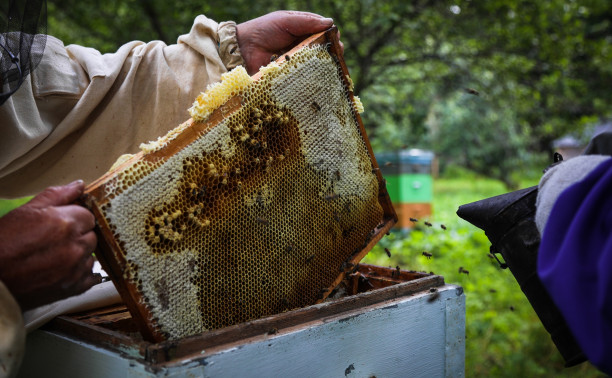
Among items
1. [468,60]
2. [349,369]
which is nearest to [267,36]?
[349,369]

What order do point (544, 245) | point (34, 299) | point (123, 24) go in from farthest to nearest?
point (123, 24)
point (34, 299)
point (544, 245)

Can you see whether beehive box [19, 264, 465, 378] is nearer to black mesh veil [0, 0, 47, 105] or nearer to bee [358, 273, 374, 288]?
bee [358, 273, 374, 288]

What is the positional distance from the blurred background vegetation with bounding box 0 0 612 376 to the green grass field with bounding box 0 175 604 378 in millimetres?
12

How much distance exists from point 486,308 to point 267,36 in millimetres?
3655

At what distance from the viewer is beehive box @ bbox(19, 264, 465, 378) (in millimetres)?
1092

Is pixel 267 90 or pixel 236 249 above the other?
pixel 267 90

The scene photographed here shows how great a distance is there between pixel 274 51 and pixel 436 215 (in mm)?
6872

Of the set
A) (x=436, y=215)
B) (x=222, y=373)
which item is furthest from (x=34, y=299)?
(x=436, y=215)

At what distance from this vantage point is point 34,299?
3.66 ft

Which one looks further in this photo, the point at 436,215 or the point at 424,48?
the point at 436,215

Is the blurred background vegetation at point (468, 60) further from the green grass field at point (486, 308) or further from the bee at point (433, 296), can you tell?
the bee at point (433, 296)

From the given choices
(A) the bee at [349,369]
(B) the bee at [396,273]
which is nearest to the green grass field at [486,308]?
(B) the bee at [396,273]

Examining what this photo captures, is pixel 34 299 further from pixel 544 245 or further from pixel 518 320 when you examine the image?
pixel 518 320

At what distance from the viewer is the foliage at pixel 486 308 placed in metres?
3.64
